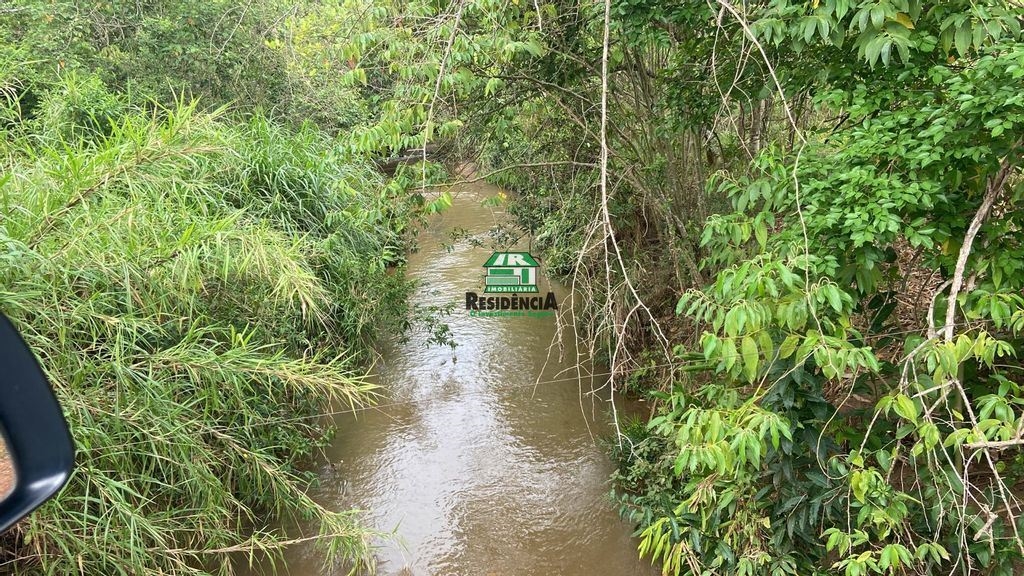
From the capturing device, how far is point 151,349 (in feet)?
8.15

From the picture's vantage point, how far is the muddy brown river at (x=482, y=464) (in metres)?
3.16

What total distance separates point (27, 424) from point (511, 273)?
441 centimetres

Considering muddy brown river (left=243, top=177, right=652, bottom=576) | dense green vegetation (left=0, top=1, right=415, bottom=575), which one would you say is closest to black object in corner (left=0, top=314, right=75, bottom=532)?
dense green vegetation (left=0, top=1, right=415, bottom=575)

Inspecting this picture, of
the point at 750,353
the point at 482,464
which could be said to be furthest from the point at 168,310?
the point at 750,353

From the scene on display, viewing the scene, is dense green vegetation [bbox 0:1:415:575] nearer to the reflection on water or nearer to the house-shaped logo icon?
the reflection on water

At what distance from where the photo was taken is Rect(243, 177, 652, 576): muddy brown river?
3.16 meters

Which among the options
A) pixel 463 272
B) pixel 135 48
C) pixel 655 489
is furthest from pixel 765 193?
pixel 135 48

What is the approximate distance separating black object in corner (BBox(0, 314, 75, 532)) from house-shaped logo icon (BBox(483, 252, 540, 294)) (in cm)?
405

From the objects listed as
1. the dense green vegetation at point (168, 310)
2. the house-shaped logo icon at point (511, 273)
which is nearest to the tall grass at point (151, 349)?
the dense green vegetation at point (168, 310)

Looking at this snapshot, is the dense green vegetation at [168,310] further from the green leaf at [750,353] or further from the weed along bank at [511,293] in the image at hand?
the green leaf at [750,353]

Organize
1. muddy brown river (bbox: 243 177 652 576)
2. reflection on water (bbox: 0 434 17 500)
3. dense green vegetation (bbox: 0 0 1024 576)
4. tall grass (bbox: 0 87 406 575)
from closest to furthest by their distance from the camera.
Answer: reflection on water (bbox: 0 434 17 500)
dense green vegetation (bbox: 0 0 1024 576)
tall grass (bbox: 0 87 406 575)
muddy brown river (bbox: 243 177 652 576)

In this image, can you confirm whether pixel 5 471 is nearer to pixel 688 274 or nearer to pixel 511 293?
pixel 688 274

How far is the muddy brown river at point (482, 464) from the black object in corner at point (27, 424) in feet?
6.84

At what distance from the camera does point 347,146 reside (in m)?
2.97
